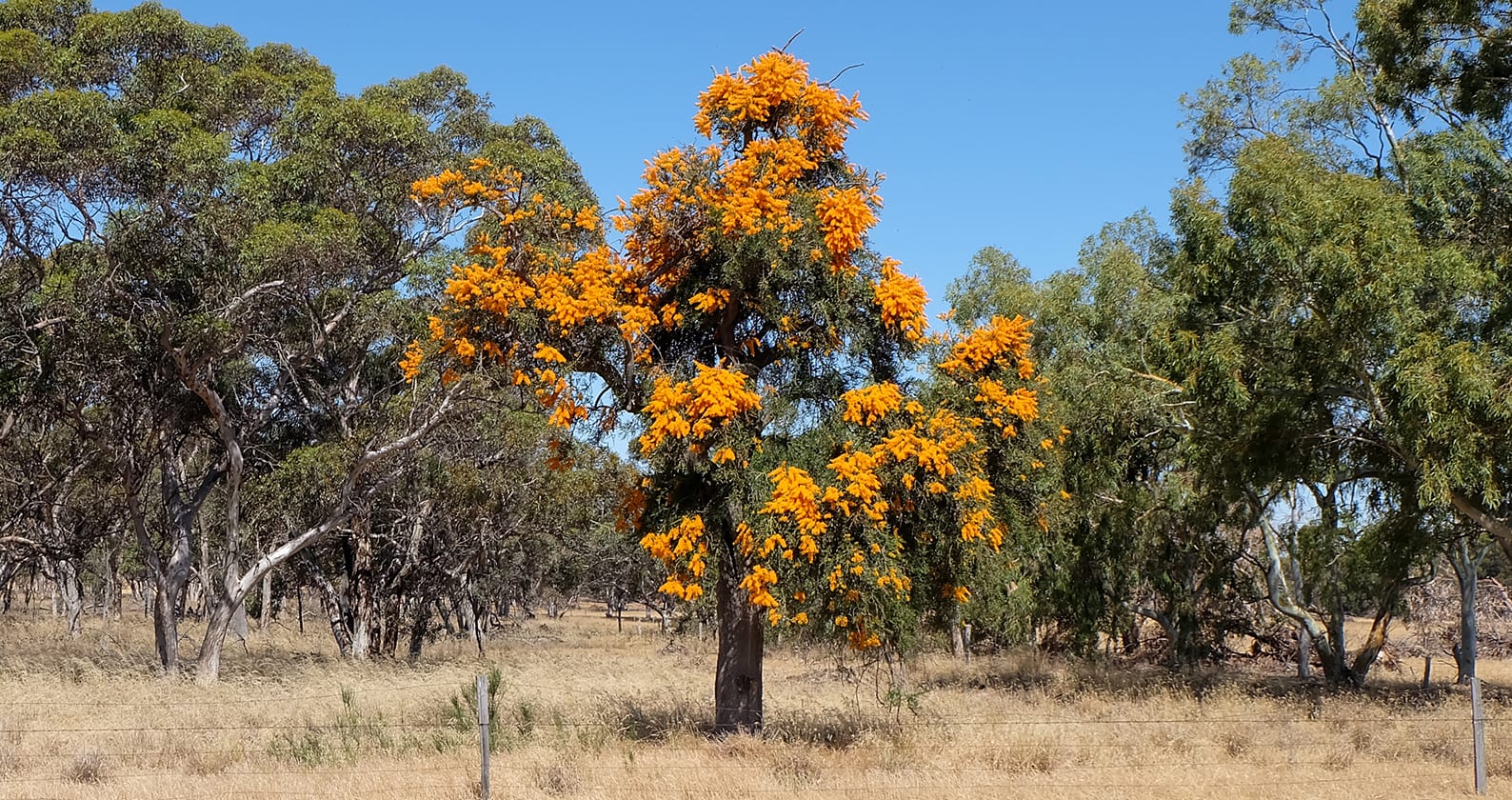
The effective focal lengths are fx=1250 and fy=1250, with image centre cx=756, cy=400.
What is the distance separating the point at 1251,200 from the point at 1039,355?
13.7m

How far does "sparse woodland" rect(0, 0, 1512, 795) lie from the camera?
43.3 ft

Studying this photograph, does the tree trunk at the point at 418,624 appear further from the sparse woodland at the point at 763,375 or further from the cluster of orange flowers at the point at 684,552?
the cluster of orange flowers at the point at 684,552

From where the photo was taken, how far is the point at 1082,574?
24969mm

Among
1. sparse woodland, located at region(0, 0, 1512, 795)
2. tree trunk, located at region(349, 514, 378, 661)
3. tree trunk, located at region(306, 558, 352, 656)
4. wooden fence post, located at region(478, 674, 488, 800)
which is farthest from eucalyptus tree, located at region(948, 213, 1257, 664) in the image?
tree trunk, located at region(306, 558, 352, 656)

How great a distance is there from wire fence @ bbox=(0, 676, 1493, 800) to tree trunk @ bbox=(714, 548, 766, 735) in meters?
0.51

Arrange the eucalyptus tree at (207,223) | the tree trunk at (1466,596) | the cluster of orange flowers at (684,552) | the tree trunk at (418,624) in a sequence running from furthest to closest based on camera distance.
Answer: the tree trunk at (418,624), the tree trunk at (1466,596), the eucalyptus tree at (207,223), the cluster of orange flowers at (684,552)

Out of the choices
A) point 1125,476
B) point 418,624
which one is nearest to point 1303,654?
point 1125,476

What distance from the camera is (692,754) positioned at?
41.5 ft

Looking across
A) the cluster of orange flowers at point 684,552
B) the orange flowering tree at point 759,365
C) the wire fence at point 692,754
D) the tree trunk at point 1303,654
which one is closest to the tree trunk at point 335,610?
the wire fence at point 692,754

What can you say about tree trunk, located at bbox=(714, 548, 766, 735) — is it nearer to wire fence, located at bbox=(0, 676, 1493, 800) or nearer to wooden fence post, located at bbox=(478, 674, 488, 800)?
wire fence, located at bbox=(0, 676, 1493, 800)

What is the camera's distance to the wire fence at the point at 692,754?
36.4 feet

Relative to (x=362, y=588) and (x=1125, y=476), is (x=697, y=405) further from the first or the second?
(x=362, y=588)

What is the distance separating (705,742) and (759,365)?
421cm

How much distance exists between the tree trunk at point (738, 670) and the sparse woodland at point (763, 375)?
0.06m
